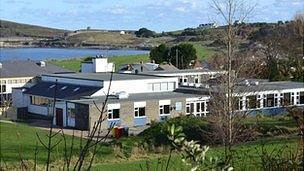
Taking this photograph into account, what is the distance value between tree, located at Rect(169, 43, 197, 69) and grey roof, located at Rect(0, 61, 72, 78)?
1752cm

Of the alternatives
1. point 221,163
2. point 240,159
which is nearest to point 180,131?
point 221,163

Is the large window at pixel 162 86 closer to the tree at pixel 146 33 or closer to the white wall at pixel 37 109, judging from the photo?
the white wall at pixel 37 109

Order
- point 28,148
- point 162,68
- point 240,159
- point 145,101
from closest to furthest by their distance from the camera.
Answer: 1. point 240,159
2. point 28,148
3. point 145,101
4. point 162,68

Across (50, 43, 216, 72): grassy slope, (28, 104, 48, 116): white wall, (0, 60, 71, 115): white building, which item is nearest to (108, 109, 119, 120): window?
(28, 104, 48, 116): white wall

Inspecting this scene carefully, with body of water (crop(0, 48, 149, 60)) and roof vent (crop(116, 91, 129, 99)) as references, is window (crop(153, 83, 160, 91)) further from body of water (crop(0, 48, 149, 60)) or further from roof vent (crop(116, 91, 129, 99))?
body of water (crop(0, 48, 149, 60))

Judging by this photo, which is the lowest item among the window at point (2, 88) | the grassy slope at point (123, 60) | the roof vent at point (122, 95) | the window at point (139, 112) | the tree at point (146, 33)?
the window at point (139, 112)

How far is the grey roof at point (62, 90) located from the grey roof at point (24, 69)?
7.34 metres

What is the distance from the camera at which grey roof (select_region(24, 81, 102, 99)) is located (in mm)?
41188

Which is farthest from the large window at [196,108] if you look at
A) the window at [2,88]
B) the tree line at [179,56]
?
the tree line at [179,56]

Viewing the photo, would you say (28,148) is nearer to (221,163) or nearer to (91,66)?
(221,163)

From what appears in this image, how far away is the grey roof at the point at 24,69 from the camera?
53.7 m

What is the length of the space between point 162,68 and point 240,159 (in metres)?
54.1

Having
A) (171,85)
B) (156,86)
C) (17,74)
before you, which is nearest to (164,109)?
(156,86)

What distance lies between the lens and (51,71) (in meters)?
56.1
